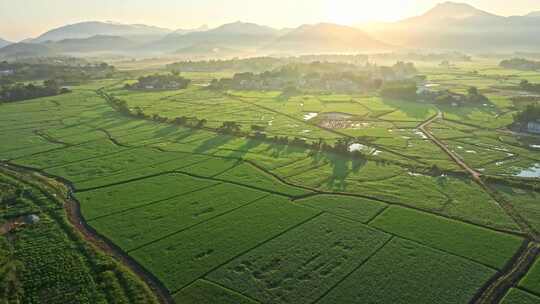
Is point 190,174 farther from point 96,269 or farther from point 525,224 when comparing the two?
point 525,224

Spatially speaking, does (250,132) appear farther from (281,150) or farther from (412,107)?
(412,107)

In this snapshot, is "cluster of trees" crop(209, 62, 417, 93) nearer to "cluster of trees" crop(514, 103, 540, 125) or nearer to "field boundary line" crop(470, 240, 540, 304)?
"cluster of trees" crop(514, 103, 540, 125)

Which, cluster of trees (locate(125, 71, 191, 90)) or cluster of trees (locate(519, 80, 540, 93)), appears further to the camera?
cluster of trees (locate(125, 71, 191, 90))

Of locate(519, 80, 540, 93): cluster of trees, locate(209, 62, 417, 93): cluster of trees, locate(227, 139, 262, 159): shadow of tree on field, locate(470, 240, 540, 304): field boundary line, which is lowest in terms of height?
locate(470, 240, 540, 304): field boundary line

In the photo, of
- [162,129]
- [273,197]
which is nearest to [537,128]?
[273,197]

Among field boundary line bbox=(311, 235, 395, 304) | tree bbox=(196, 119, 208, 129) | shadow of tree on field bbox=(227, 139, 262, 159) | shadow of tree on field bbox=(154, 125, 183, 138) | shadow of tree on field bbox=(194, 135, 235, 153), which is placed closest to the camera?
field boundary line bbox=(311, 235, 395, 304)

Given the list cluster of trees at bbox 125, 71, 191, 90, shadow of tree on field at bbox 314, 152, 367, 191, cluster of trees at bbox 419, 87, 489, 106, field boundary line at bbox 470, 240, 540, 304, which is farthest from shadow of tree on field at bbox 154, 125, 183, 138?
cluster of trees at bbox 419, 87, 489, 106

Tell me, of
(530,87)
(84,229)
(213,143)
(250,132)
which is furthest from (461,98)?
(84,229)

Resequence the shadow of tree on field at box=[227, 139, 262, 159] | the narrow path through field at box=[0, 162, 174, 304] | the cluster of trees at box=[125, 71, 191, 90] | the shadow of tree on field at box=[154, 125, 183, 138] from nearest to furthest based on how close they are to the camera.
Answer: the narrow path through field at box=[0, 162, 174, 304]
the shadow of tree on field at box=[227, 139, 262, 159]
the shadow of tree on field at box=[154, 125, 183, 138]
the cluster of trees at box=[125, 71, 191, 90]
